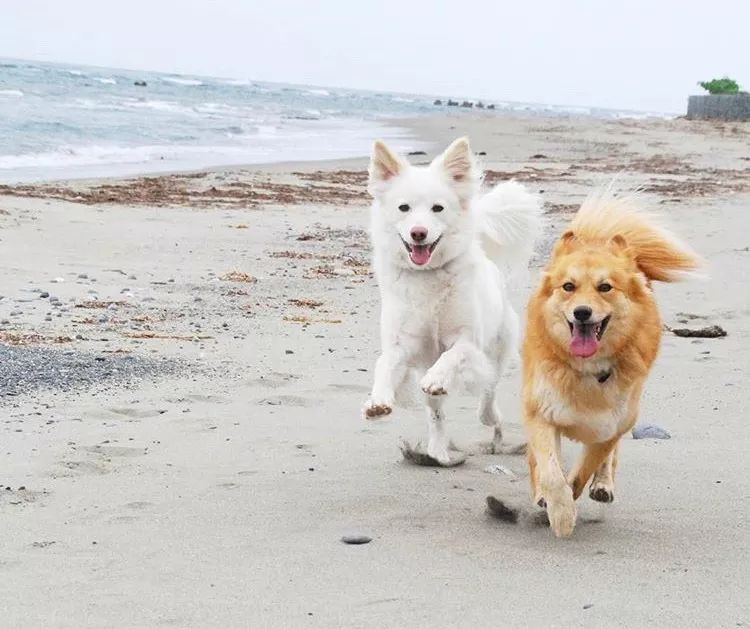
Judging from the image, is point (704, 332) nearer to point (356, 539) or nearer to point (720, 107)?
point (356, 539)

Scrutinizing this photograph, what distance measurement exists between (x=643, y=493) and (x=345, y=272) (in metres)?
5.44

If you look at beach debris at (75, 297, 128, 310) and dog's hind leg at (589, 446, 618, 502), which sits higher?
dog's hind leg at (589, 446, 618, 502)

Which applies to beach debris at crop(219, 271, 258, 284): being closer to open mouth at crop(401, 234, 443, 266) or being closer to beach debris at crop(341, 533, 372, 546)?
open mouth at crop(401, 234, 443, 266)

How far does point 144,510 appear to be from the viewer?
3.95m

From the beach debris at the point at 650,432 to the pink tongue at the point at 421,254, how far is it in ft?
4.14

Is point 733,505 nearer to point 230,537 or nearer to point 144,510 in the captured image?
point 230,537

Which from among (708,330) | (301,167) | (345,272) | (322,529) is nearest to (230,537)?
(322,529)

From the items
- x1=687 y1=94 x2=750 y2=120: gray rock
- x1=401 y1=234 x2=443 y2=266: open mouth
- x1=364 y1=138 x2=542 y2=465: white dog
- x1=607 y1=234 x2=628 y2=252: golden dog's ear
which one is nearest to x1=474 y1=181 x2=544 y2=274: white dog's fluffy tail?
x1=364 y1=138 x2=542 y2=465: white dog

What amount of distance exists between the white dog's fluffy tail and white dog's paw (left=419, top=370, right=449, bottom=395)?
122cm

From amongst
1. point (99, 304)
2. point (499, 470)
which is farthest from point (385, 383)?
point (99, 304)

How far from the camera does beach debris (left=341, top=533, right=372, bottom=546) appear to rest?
3.65 meters

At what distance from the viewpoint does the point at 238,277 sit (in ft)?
29.0

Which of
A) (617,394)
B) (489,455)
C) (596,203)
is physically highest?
(596,203)

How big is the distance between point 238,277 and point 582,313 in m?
5.44
